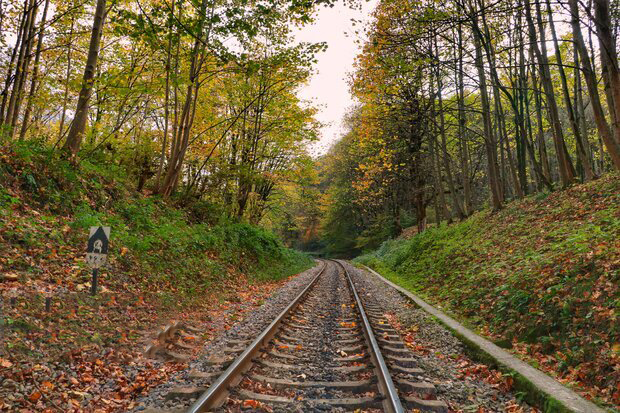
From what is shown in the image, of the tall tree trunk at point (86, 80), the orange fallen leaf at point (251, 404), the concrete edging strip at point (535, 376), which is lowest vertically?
the orange fallen leaf at point (251, 404)

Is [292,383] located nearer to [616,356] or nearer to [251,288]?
[616,356]

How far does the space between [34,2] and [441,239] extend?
59.4 feet

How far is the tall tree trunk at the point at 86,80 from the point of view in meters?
8.56

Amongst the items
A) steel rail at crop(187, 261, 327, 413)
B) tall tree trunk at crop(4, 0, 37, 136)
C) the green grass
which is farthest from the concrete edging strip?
tall tree trunk at crop(4, 0, 37, 136)

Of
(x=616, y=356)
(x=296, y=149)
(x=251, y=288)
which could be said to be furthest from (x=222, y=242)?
(x=616, y=356)

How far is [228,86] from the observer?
50.1 feet

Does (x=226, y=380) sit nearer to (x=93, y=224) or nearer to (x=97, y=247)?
(x=97, y=247)

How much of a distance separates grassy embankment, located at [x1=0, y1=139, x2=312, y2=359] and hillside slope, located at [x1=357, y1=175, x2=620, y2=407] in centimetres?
623

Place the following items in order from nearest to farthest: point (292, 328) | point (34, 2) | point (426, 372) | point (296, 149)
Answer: point (426, 372)
point (292, 328)
point (34, 2)
point (296, 149)

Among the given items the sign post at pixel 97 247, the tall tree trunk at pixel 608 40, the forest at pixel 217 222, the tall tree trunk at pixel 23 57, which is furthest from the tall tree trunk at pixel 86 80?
the tall tree trunk at pixel 608 40

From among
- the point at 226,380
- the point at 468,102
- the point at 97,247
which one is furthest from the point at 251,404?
the point at 468,102

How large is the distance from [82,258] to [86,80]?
4413mm

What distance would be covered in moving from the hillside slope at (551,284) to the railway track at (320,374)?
1921mm

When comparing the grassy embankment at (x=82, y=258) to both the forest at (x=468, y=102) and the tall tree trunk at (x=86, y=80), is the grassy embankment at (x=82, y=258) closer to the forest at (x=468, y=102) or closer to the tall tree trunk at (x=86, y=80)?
the tall tree trunk at (x=86, y=80)
